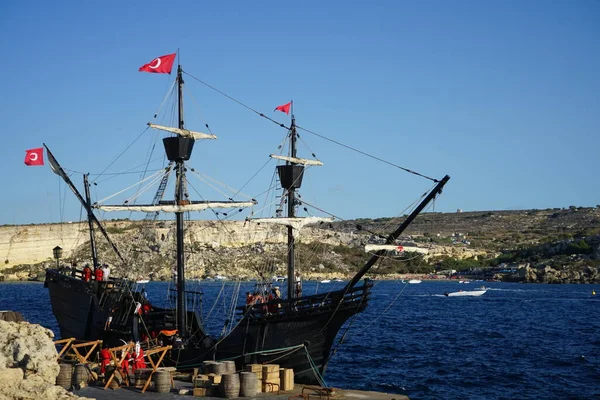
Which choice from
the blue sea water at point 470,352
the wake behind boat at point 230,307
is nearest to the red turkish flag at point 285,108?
the wake behind boat at point 230,307

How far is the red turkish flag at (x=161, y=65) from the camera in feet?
128

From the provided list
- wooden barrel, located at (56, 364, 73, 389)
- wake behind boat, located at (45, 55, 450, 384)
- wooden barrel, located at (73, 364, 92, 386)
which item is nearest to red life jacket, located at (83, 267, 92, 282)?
wake behind boat, located at (45, 55, 450, 384)

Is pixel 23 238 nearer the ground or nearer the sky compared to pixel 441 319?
nearer the sky

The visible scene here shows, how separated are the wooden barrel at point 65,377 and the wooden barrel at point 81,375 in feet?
1.08

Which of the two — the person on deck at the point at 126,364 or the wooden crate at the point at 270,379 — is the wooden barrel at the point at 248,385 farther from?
the person on deck at the point at 126,364

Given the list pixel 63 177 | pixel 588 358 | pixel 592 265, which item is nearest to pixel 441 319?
pixel 588 358

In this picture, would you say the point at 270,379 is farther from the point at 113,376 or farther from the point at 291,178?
the point at 291,178

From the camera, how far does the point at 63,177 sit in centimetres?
4597

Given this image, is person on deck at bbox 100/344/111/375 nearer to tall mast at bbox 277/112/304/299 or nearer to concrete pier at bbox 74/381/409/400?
concrete pier at bbox 74/381/409/400

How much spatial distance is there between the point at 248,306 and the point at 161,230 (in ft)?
474

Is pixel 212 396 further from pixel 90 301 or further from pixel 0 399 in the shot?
pixel 90 301

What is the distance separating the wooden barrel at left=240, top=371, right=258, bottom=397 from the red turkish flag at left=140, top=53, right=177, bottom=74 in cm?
1780

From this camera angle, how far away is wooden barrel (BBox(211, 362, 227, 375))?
28.2m

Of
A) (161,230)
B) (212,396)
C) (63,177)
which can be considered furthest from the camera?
(161,230)
